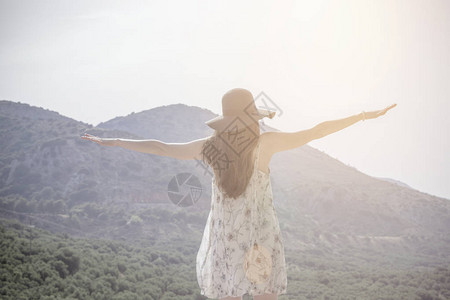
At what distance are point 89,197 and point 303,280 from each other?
25.2m

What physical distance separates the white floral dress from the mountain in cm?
2781

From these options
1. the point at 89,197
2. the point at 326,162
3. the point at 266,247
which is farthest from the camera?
the point at 326,162

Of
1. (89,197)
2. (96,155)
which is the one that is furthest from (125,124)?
(89,197)

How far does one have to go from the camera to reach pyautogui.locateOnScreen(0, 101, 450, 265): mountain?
3169 cm

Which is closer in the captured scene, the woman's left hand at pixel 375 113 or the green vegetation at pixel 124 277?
the woman's left hand at pixel 375 113

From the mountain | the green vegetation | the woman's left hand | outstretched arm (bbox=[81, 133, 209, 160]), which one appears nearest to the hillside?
the mountain

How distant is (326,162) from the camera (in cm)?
6862

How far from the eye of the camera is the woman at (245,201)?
7.77 feet

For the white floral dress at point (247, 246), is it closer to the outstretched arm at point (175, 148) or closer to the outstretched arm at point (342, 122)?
the outstretched arm at point (175, 148)

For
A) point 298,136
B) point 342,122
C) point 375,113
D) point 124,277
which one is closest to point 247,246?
point 298,136

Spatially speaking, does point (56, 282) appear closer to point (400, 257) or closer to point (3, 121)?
point (400, 257)

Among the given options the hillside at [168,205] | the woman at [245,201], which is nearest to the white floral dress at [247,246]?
the woman at [245,201]

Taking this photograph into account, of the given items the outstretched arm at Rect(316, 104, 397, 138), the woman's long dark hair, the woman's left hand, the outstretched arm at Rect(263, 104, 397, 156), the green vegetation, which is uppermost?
the woman's left hand

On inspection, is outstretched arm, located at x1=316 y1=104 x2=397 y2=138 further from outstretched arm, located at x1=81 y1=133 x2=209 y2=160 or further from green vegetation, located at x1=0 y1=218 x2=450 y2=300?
green vegetation, located at x1=0 y1=218 x2=450 y2=300
